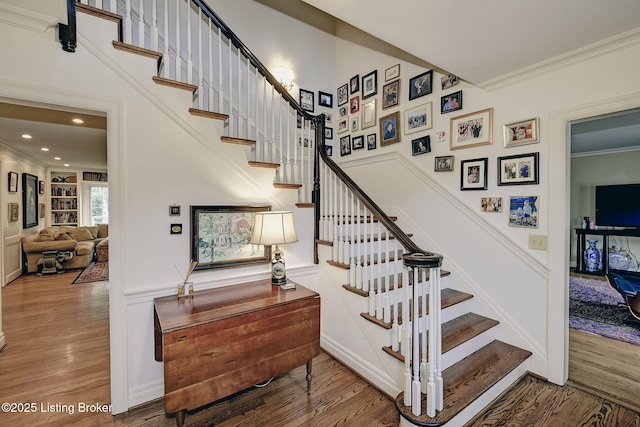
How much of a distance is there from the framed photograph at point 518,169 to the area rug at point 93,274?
6.37 metres

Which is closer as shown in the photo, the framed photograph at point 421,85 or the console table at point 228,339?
the console table at point 228,339

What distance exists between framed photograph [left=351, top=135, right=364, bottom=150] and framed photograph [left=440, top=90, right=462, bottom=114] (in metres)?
1.10

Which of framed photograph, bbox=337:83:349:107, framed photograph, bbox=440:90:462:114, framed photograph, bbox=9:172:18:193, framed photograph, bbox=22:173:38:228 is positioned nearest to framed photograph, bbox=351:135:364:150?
framed photograph, bbox=337:83:349:107

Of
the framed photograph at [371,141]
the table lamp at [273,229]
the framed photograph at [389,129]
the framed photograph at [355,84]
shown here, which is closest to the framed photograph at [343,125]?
the framed photograph at [355,84]

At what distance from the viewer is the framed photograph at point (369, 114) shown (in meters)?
Answer: 3.42

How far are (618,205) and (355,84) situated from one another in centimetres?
536

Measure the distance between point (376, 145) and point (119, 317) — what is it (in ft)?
9.67

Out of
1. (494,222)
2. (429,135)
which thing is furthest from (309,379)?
(429,135)

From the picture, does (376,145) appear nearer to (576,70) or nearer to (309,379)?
(576,70)

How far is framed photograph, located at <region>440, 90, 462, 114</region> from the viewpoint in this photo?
2555 mm

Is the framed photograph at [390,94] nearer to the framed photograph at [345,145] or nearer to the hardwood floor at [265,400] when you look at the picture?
the framed photograph at [345,145]

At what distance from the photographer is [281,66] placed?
11.7 feet

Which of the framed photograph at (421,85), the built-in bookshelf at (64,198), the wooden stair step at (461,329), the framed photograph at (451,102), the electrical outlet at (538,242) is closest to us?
the wooden stair step at (461,329)

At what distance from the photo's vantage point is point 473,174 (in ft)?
8.11
